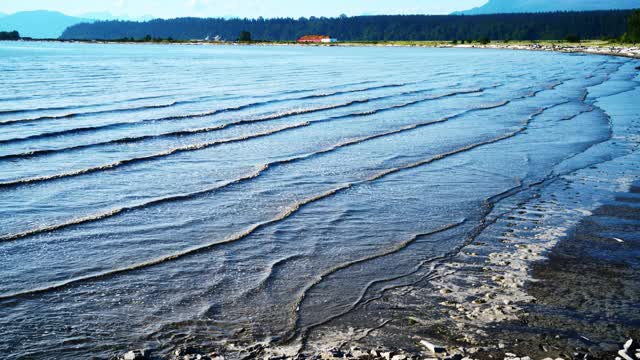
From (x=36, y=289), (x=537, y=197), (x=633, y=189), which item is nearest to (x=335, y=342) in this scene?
(x=36, y=289)

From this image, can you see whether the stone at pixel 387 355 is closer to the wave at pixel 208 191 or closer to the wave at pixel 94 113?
the wave at pixel 208 191

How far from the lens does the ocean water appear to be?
7.77m

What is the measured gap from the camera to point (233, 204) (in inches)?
513

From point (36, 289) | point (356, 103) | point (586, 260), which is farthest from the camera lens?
point (356, 103)

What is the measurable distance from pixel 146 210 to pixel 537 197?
7802mm

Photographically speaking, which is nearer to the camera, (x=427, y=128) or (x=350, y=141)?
(x=350, y=141)

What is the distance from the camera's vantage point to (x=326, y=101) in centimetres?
3262

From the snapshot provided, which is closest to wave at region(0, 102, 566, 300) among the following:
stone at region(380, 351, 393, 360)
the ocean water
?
the ocean water

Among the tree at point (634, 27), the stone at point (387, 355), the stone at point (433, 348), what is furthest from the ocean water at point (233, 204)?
the tree at point (634, 27)

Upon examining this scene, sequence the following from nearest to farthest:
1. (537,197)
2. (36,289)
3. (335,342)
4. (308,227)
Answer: (335,342), (36,289), (308,227), (537,197)

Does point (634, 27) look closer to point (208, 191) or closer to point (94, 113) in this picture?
point (94, 113)

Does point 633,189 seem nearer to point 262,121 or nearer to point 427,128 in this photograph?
point 427,128

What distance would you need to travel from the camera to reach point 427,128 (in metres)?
24.2

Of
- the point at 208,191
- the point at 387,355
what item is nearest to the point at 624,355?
the point at 387,355
